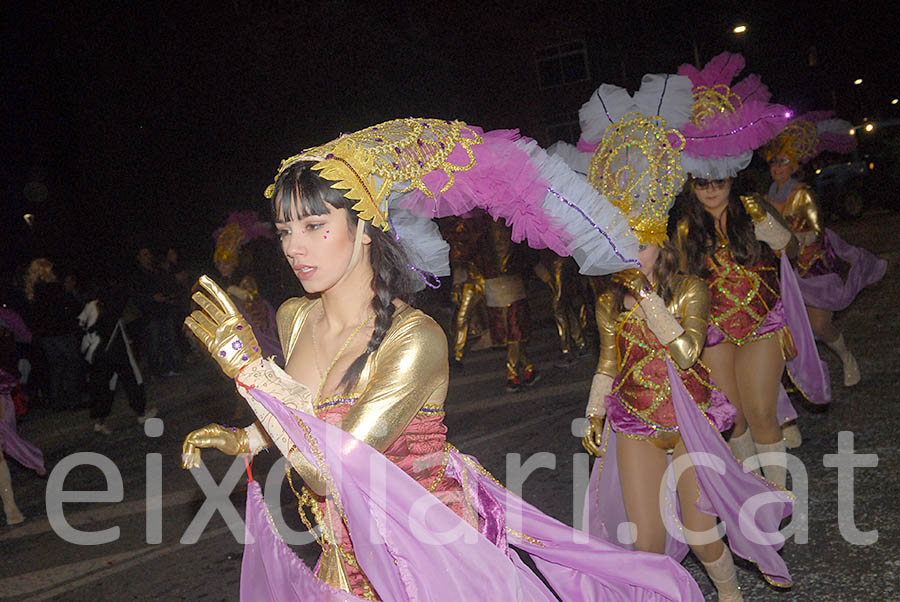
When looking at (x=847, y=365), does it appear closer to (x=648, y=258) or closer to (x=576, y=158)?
(x=648, y=258)

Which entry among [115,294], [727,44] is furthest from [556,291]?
[727,44]

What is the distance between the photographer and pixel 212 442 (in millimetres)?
2287

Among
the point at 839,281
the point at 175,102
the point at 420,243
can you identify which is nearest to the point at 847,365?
the point at 839,281

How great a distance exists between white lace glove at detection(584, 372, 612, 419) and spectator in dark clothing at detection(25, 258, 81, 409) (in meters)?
7.98

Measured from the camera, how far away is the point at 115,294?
10.2 meters

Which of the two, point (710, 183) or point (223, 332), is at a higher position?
point (710, 183)

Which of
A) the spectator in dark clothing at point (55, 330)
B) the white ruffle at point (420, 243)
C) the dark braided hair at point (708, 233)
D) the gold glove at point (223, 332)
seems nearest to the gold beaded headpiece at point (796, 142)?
the dark braided hair at point (708, 233)

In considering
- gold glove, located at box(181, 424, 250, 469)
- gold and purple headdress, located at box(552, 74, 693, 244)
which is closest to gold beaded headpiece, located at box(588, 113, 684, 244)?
A: gold and purple headdress, located at box(552, 74, 693, 244)

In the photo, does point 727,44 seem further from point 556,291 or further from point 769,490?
point 769,490

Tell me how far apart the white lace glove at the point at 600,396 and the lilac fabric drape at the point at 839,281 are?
343cm

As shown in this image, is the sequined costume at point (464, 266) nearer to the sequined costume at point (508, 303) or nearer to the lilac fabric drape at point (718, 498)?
the sequined costume at point (508, 303)

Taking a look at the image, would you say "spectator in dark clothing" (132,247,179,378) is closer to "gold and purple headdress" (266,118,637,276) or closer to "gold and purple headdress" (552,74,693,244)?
"gold and purple headdress" (552,74,693,244)

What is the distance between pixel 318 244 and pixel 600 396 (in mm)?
1796

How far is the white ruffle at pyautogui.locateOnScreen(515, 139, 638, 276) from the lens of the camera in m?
2.32
